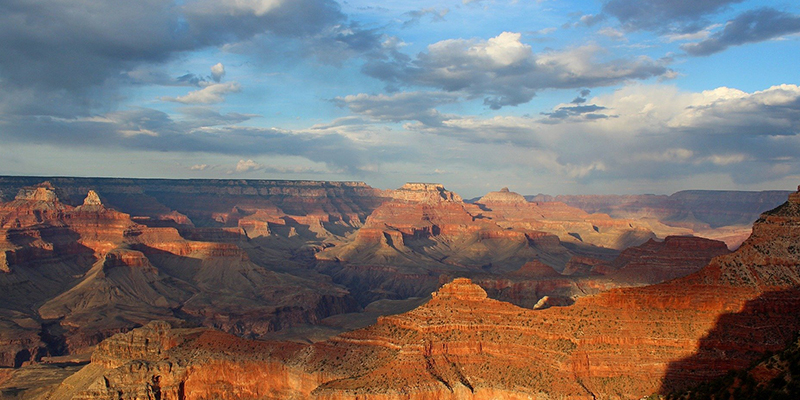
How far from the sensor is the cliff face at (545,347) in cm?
5459

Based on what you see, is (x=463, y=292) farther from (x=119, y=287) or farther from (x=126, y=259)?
(x=126, y=259)

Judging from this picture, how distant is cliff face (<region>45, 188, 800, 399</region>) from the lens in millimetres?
54594

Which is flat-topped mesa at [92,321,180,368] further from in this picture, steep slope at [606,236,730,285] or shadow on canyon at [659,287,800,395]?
steep slope at [606,236,730,285]

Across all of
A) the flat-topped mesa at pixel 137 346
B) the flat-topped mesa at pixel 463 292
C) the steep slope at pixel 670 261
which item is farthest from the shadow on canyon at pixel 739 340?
the steep slope at pixel 670 261

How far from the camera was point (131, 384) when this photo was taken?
64.8 m

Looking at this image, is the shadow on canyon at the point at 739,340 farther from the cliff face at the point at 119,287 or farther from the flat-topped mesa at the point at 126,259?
the flat-topped mesa at the point at 126,259

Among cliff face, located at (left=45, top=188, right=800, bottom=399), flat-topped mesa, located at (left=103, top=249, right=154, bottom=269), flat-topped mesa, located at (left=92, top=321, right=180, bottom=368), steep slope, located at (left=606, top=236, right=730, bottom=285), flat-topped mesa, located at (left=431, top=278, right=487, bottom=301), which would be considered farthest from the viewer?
flat-topped mesa, located at (left=103, top=249, right=154, bottom=269)

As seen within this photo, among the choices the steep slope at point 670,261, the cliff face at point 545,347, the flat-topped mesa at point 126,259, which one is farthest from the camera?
the flat-topped mesa at point 126,259

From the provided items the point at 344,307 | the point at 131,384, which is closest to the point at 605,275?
the point at 344,307

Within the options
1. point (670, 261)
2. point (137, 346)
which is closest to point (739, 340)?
point (137, 346)

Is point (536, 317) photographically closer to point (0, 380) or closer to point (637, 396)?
point (637, 396)

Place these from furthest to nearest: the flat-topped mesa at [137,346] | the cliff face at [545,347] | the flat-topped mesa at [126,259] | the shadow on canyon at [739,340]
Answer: the flat-topped mesa at [126,259] < the flat-topped mesa at [137,346] < the cliff face at [545,347] < the shadow on canyon at [739,340]

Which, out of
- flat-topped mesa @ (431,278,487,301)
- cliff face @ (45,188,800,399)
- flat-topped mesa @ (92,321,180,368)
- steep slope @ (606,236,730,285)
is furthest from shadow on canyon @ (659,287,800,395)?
steep slope @ (606,236,730,285)

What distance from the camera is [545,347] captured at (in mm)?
56844
